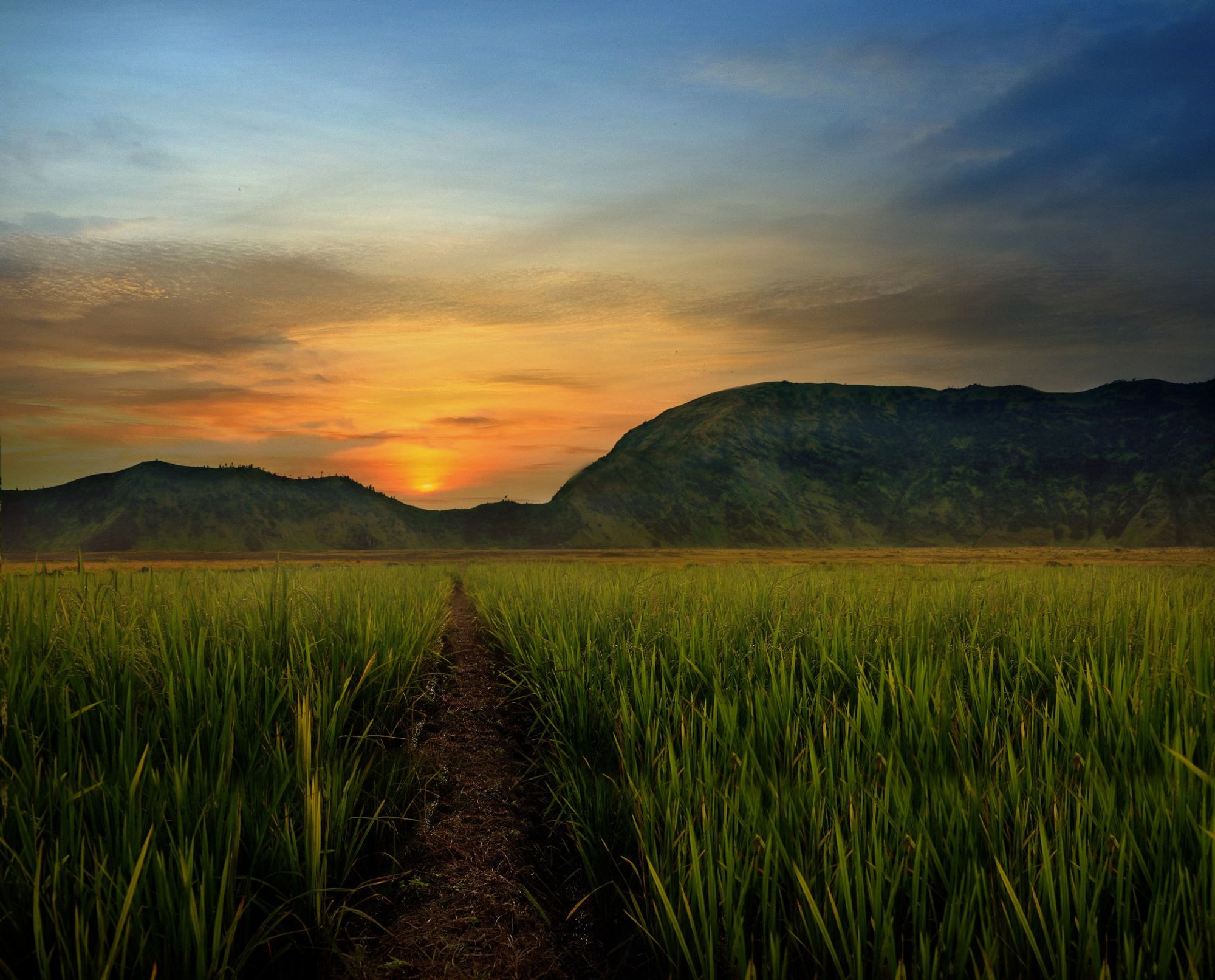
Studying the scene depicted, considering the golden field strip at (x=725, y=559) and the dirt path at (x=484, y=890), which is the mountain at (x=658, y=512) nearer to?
the golden field strip at (x=725, y=559)

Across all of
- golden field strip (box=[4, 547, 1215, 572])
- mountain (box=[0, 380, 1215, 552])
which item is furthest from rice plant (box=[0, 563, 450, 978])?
mountain (box=[0, 380, 1215, 552])

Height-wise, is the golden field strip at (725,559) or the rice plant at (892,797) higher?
the rice plant at (892,797)

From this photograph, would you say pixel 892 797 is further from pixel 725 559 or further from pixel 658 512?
pixel 658 512

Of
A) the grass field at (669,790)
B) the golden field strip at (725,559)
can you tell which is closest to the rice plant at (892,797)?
the grass field at (669,790)

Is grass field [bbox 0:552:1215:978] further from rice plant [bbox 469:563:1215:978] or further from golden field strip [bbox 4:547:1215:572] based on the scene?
golden field strip [bbox 4:547:1215:572]

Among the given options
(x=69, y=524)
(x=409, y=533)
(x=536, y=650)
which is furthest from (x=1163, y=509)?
(x=69, y=524)

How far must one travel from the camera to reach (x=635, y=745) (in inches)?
154

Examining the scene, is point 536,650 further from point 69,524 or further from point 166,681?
point 69,524

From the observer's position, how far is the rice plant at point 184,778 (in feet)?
7.92

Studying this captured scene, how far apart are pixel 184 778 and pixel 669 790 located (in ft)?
6.10

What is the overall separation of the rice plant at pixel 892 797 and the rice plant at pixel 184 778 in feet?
0.98

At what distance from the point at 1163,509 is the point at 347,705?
21068 centimetres

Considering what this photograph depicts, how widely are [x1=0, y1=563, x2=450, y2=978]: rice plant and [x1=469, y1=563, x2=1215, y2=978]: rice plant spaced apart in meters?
0.30

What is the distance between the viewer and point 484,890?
3.55 metres
